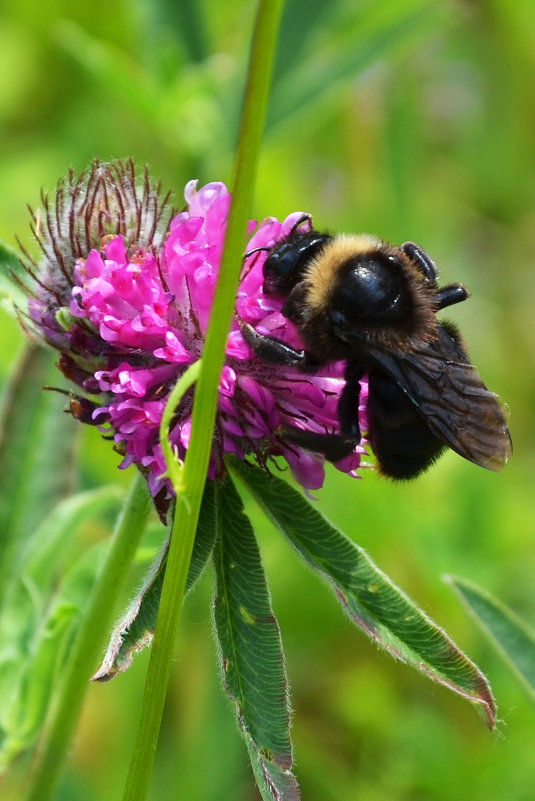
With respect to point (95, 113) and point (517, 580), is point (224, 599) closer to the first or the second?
point (517, 580)

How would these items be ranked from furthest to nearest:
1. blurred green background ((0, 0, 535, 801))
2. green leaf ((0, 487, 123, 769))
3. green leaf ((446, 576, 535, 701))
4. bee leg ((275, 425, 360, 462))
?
1. blurred green background ((0, 0, 535, 801))
2. green leaf ((0, 487, 123, 769))
3. green leaf ((446, 576, 535, 701))
4. bee leg ((275, 425, 360, 462))

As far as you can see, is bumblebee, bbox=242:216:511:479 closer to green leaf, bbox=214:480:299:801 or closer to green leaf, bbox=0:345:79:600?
green leaf, bbox=214:480:299:801

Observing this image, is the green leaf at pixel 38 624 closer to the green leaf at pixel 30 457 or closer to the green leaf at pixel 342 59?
the green leaf at pixel 30 457

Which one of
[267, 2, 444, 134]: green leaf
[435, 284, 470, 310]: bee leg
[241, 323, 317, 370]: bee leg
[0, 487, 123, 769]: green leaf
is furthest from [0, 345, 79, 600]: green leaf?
[267, 2, 444, 134]: green leaf

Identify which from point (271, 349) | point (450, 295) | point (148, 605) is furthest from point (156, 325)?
point (450, 295)

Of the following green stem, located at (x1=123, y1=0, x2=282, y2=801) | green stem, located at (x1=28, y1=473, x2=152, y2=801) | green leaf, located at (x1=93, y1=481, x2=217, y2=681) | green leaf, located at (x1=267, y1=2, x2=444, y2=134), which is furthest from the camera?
green leaf, located at (x1=267, y1=2, x2=444, y2=134)

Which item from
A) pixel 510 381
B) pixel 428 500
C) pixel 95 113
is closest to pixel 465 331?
pixel 510 381
